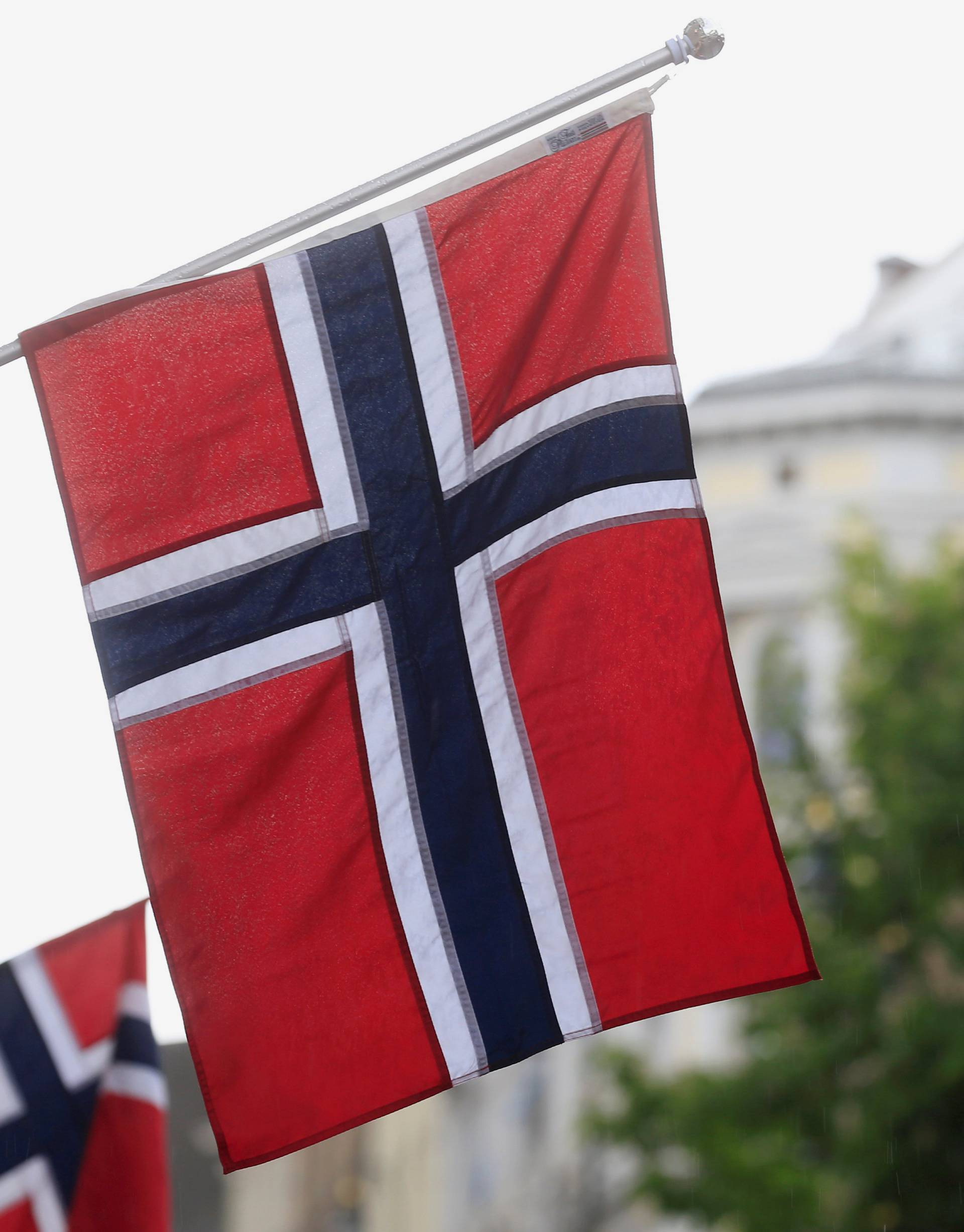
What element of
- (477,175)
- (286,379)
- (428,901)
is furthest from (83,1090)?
(477,175)

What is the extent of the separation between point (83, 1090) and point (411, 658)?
8.51 ft

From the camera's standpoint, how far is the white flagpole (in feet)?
11.3

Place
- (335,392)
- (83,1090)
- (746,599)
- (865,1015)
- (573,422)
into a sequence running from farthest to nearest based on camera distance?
1. (746,599)
2. (865,1015)
3. (83,1090)
4. (573,422)
5. (335,392)

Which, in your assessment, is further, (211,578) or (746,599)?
(746,599)

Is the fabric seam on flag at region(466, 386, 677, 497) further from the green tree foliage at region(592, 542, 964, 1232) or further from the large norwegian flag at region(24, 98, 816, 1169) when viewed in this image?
the green tree foliage at region(592, 542, 964, 1232)

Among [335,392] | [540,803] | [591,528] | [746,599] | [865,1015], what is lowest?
[865,1015]

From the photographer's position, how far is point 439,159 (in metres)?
3.55

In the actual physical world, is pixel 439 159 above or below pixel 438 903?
above

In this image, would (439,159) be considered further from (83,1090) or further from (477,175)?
(83,1090)

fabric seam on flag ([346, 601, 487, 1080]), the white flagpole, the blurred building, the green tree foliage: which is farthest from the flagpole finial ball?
the blurred building

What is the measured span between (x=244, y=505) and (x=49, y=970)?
8.67 feet

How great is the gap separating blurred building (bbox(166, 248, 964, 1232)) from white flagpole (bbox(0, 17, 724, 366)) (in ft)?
45.2

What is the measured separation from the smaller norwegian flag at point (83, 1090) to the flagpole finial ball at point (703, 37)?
348cm

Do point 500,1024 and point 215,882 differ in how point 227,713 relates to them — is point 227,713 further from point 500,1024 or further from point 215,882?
point 500,1024
